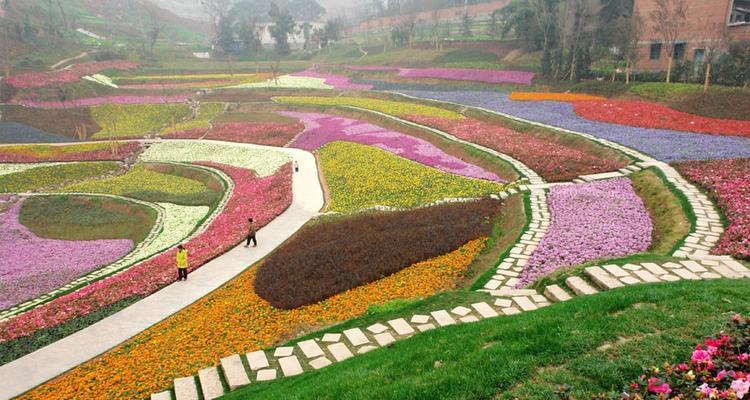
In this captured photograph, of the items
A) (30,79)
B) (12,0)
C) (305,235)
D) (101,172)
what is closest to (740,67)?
(305,235)

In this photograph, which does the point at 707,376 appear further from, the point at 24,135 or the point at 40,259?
the point at 24,135

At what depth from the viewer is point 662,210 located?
1628 cm

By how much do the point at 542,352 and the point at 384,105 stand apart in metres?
41.6

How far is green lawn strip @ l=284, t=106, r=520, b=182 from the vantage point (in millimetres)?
24547

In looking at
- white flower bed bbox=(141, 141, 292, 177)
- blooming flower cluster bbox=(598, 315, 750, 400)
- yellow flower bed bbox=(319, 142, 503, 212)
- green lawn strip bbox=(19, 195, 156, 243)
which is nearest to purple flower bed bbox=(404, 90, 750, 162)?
yellow flower bed bbox=(319, 142, 503, 212)

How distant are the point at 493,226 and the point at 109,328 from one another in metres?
13.2

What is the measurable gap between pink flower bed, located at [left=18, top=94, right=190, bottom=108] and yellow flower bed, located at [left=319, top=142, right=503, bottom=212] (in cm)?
3945

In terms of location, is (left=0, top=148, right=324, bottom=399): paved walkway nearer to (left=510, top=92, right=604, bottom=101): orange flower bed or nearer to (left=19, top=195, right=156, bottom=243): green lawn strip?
(left=19, top=195, right=156, bottom=243): green lawn strip

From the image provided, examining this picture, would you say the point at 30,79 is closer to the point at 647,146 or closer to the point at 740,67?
the point at 647,146

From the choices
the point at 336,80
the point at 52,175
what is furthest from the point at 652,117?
the point at 336,80

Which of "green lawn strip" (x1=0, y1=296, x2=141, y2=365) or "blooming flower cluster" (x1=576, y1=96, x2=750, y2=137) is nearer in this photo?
"green lawn strip" (x1=0, y1=296, x2=141, y2=365)

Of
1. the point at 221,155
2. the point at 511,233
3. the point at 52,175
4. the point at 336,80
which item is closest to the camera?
the point at 511,233

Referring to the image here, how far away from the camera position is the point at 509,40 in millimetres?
70500

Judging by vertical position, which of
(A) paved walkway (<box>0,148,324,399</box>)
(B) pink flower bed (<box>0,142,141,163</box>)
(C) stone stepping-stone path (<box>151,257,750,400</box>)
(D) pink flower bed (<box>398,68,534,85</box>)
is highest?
(D) pink flower bed (<box>398,68,534,85</box>)
